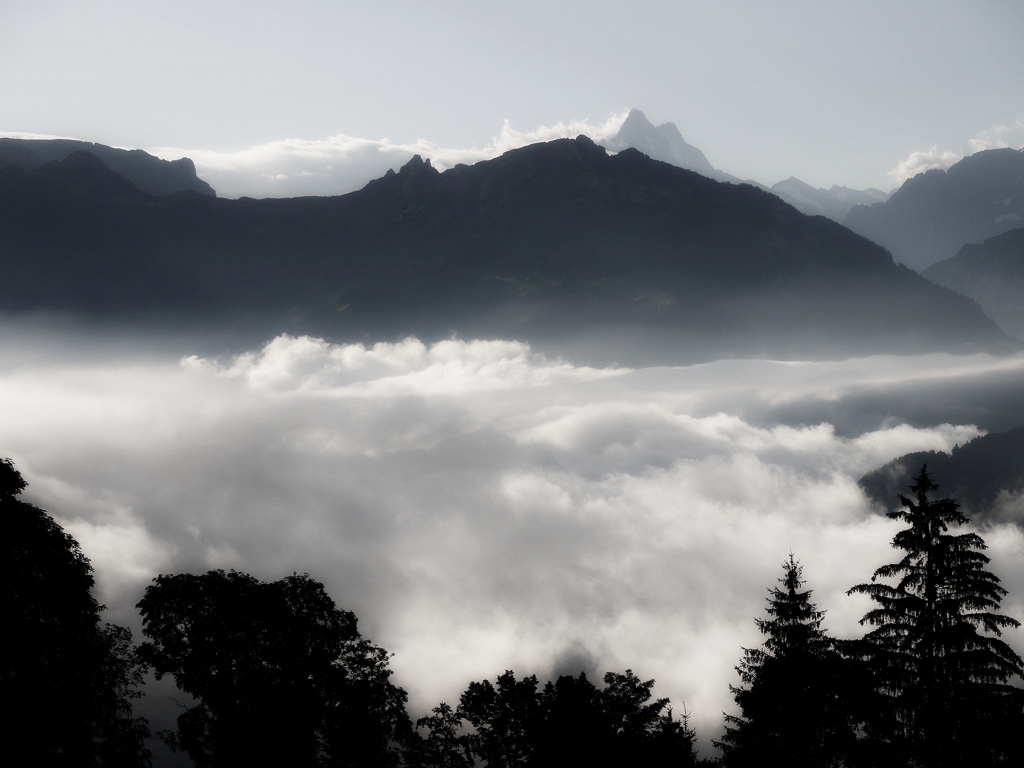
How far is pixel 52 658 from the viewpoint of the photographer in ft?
90.3

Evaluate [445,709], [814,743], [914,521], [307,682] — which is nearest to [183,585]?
[307,682]

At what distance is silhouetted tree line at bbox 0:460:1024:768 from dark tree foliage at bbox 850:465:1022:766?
5 cm

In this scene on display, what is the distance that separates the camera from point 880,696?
83.9ft

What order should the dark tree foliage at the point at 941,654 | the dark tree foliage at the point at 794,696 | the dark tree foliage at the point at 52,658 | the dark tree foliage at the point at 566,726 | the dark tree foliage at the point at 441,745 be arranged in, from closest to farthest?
the dark tree foliage at the point at 941,654, the dark tree foliage at the point at 52,658, the dark tree foliage at the point at 794,696, the dark tree foliage at the point at 566,726, the dark tree foliage at the point at 441,745

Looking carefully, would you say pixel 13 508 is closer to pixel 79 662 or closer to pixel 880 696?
pixel 79 662

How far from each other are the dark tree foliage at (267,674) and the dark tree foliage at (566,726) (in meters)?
6.33

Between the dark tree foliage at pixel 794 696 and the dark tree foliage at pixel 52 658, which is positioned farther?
the dark tree foliage at pixel 794 696

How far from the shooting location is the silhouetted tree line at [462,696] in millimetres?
24594

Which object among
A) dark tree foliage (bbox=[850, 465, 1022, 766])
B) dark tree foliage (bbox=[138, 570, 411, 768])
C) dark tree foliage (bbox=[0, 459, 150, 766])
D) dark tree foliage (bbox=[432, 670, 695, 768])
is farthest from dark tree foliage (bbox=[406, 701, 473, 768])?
dark tree foliage (bbox=[850, 465, 1022, 766])

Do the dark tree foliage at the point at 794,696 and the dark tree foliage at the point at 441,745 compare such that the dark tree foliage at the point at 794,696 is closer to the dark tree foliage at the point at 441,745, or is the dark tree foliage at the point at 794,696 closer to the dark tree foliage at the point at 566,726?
the dark tree foliage at the point at 566,726

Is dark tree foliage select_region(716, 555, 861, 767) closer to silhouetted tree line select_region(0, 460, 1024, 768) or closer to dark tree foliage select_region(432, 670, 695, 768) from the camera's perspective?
silhouetted tree line select_region(0, 460, 1024, 768)

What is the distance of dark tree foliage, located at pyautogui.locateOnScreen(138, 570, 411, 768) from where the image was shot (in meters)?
35.4

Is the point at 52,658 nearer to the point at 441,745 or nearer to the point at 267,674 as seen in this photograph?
the point at 267,674

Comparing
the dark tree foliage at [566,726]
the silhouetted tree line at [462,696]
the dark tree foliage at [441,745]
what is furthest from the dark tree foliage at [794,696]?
the dark tree foliage at [441,745]
